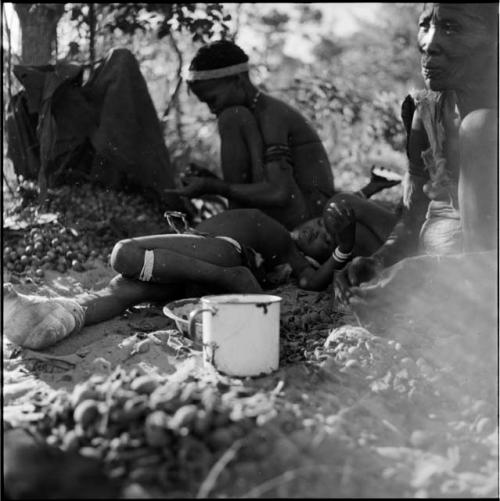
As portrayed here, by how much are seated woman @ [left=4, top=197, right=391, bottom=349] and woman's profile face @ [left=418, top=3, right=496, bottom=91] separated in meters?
0.86

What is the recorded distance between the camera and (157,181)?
589 cm

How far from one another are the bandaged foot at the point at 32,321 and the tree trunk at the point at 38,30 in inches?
144

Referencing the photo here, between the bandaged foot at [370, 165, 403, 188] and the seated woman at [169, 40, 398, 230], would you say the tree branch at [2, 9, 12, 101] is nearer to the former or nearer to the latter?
the seated woman at [169, 40, 398, 230]

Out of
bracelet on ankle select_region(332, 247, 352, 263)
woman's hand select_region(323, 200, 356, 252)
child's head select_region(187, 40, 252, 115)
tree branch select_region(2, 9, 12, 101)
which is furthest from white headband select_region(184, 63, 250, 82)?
tree branch select_region(2, 9, 12, 101)

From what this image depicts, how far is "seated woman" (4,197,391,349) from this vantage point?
324 centimetres

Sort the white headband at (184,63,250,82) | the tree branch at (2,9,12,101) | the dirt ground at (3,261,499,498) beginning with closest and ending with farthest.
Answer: the dirt ground at (3,261,499,498) < the white headband at (184,63,250,82) < the tree branch at (2,9,12,101)

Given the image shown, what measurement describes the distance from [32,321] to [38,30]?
3950mm

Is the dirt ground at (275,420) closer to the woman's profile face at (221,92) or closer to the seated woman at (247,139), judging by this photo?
the seated woman at (247,139)

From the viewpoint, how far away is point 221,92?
4.88 meters

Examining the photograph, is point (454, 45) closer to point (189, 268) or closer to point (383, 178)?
point (189, 268)

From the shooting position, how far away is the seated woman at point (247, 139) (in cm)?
480

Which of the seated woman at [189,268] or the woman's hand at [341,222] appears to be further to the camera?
the woman's hand at [341,222]

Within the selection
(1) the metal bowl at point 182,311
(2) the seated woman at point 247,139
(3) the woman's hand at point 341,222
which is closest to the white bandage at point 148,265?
(1) the metal bowl at point 182,311

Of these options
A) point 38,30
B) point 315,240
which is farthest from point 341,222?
point 38,30
